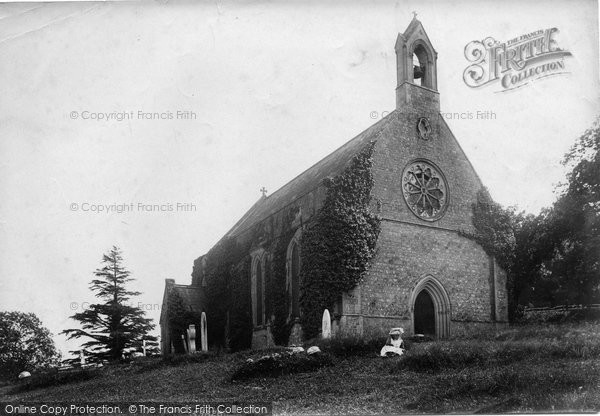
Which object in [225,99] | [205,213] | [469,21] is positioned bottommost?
[205,213]

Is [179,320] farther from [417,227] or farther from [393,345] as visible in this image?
[393,345]

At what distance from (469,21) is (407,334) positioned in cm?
1267

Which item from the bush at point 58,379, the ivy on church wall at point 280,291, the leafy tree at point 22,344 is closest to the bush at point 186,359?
the bush at point 58,379

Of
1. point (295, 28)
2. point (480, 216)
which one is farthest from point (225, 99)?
point (480, 216)

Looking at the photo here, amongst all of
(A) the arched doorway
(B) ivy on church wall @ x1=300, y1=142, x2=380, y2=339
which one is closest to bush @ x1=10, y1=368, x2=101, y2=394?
(B) ivy on church wall @ x1=300, y1=142, x2=380, y2=339

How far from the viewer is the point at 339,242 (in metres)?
23.8

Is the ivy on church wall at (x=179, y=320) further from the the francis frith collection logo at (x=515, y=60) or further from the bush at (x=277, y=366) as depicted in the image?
the the francis frith collection logo at (x=515, y=60)

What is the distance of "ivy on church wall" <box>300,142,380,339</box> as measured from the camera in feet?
77.5

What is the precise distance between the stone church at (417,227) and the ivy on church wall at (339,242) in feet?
1.49

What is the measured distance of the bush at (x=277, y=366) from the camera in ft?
57.2

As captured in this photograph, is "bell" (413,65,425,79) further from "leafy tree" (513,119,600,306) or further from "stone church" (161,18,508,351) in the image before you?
"leafy tree" (513,119,600,306)

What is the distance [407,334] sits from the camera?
2438 cm

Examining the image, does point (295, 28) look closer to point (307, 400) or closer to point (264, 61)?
point (264, 61)

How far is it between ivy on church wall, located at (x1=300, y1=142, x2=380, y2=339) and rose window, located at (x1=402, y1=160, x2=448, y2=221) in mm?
2235
